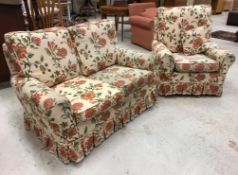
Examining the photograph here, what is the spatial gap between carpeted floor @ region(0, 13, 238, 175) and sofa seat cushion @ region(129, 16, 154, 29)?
177 centimetres

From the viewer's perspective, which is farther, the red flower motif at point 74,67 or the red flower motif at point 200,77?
the red flower motif at point 200,77

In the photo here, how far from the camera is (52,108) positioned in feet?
4.30

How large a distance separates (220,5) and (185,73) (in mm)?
6303

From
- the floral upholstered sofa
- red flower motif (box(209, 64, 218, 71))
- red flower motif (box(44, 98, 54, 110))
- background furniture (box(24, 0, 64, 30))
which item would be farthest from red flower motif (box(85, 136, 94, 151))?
background furniture (box(24, 0, 64, 30))

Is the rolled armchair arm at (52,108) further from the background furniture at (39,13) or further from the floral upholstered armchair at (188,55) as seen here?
the background furniture at (39,13)

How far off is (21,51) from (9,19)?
1.18 meters

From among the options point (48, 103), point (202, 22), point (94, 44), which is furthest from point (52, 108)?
point (202, 22)

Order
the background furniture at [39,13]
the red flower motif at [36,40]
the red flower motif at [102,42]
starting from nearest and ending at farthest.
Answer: the red flower motif at [36,40], the red flower motif at [102,42], the background furniture at [39,13]

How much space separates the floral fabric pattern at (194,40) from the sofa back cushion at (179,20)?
0.19 feet

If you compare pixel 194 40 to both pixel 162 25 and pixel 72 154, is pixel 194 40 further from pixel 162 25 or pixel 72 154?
pixel 72 154

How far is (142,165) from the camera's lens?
5.20ft

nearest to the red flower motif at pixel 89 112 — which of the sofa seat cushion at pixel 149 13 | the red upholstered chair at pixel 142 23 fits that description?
the red upholstered chair at pixel 142 23

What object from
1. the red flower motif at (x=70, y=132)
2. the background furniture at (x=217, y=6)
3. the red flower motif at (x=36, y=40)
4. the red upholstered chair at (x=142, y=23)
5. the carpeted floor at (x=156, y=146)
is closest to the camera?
the red flower motif at (x=70, y=132)

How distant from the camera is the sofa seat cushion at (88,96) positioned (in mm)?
1499
